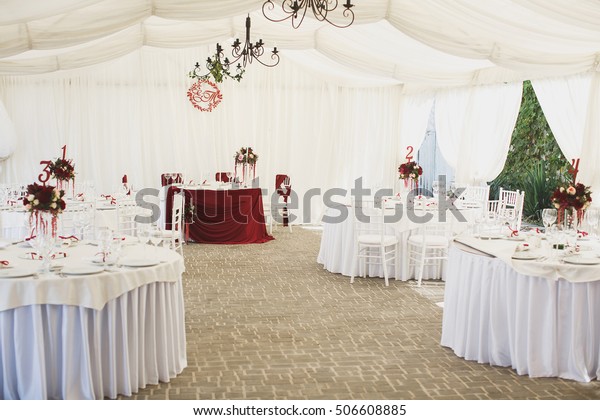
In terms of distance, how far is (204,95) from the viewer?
12711mm

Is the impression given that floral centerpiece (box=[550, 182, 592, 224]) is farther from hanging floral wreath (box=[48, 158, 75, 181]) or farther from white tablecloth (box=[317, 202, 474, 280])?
hanging floral wreath (box=[48, 158, 75, 181])

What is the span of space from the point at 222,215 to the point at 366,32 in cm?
381

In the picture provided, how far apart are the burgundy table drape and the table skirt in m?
6.33

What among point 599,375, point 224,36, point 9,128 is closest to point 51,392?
point 599,375

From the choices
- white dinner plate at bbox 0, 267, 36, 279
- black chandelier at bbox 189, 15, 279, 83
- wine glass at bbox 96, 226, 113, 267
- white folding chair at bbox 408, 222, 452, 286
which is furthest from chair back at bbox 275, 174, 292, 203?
white dinner plate at bbox 0, 267, 36, 279

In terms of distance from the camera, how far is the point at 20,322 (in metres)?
3.73

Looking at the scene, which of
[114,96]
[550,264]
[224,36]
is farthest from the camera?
[114,96]

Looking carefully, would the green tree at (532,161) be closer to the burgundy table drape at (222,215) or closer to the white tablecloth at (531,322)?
the burgundy table drape at (222,215)

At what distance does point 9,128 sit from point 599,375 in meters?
10.3

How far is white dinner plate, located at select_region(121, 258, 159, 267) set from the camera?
4.11 meters

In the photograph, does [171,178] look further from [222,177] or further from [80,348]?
[80,348]

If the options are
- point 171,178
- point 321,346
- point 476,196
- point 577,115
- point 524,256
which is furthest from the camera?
point 171,178

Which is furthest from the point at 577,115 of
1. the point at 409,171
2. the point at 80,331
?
the point at 80,331

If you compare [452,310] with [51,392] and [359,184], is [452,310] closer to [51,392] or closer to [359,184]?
[51,392]
